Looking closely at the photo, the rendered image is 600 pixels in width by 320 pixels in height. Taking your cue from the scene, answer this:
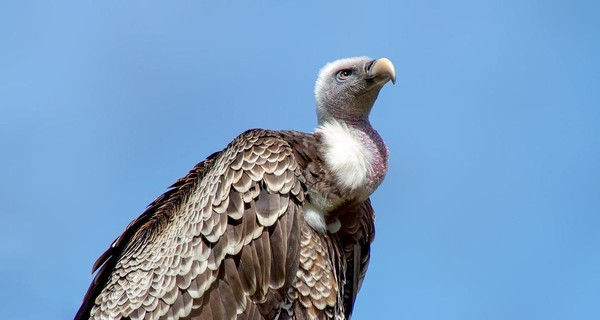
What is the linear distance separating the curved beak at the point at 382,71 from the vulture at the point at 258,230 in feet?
0.04

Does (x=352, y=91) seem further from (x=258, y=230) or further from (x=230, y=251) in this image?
(x=230, y=251)

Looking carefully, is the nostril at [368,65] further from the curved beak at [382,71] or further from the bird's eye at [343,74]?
the bird's eye at [343,74]

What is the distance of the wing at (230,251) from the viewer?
30.6ft

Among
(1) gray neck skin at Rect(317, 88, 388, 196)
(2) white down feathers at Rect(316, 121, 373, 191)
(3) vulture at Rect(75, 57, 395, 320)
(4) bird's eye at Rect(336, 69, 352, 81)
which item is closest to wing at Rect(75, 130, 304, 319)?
(3) vulture at Rect(75, 57, 395, 320)

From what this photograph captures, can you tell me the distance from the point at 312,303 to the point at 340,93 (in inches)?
86.4

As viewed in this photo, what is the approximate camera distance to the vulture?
30.6 feet

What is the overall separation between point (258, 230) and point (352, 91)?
1909mm

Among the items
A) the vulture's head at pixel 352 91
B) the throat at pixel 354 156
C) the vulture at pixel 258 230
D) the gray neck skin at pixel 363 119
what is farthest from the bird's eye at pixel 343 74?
the throat at pixel 354 156

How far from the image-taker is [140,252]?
9875mm

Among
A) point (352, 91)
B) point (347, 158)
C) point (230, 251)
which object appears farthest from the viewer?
point (352, 91)

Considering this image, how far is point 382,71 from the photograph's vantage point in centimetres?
1012

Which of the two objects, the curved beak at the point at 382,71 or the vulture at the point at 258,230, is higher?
the curved beak at the point at 382,71

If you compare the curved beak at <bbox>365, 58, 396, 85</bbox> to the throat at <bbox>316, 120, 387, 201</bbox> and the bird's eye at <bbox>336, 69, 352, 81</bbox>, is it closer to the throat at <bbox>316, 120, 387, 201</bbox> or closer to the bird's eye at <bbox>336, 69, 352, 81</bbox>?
the bird's eye at <bbox>336, 69, 352, 81</bbox>

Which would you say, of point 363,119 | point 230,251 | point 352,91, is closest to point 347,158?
point 363,119
